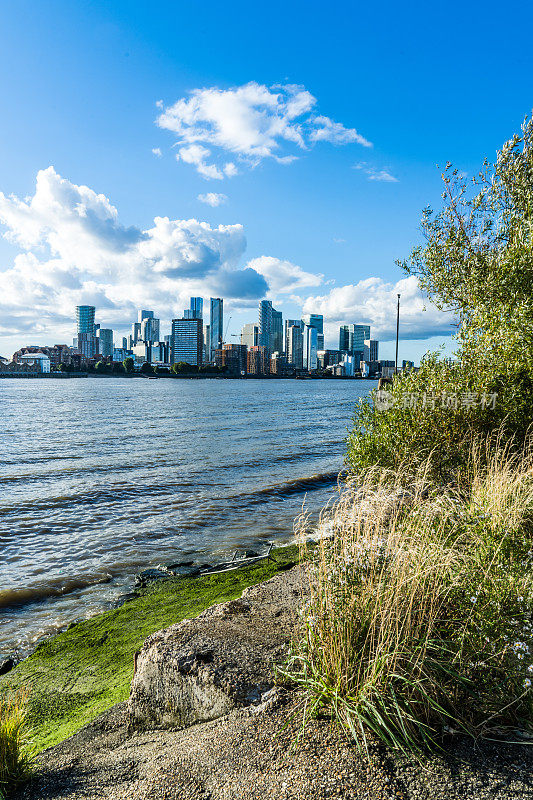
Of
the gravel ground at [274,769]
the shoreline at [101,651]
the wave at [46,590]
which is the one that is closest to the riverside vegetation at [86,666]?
the shoreline at [101,651]

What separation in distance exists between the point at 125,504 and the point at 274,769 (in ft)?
57.6

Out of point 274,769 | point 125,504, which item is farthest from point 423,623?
point 125,504

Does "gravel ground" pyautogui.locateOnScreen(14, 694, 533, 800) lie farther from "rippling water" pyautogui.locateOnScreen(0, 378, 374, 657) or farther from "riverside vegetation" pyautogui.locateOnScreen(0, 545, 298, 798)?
"rippling water" pyautogui.locateOnScreen(0, 378, 374, 657)

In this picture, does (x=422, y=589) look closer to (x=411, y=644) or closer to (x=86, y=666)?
(x=411, y=644)

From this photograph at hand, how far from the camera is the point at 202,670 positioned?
4.98 meters

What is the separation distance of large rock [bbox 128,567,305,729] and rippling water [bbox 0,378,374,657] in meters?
5.85

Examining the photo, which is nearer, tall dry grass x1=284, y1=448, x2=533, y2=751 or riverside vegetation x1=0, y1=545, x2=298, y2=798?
tall dry grass x1=284, y1=448, x2=533, y2=751

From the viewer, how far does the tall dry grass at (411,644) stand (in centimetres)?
416

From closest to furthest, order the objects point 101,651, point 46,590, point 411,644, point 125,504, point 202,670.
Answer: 1. point 411,644
2. point 202,670
3. point 101,651
4. point 46,590
5. point 125,504

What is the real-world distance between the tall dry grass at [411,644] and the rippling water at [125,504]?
785 centimetres

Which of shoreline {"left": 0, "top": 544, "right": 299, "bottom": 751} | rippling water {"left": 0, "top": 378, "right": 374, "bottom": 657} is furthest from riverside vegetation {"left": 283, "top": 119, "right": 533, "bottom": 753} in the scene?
rippling water {"left": 0, "top": 378, "right": 374, "bottom": 657}

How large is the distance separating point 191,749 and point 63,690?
461 cm

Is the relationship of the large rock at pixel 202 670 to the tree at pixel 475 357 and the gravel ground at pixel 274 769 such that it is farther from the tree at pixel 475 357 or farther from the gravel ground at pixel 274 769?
the tree at pixel 475 357

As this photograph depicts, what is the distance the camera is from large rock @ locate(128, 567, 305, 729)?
4.84 m
